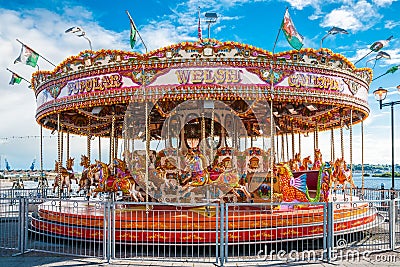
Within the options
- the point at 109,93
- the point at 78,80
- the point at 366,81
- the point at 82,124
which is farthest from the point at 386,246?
the point at 82,124

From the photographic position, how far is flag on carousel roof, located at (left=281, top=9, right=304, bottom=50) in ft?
29.7

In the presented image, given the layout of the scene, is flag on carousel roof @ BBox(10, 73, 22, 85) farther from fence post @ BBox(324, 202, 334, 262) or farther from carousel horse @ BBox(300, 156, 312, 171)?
fence post @ BBox(324, 202, 334, 262)

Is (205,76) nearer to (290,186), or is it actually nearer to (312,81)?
(312,81)

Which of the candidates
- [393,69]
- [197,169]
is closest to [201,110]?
[197,169]

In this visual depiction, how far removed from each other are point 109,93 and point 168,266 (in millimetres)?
4611

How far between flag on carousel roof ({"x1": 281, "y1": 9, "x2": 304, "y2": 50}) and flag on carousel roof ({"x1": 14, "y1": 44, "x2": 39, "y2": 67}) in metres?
7.11

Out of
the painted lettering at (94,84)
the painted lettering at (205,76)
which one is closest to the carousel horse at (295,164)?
the painted lettering at (205,76)

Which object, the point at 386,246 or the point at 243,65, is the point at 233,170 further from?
the point at 386,246

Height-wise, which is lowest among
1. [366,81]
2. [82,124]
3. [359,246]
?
[359,246]

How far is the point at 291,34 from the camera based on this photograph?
907cm

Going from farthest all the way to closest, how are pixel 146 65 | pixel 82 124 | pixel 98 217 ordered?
pixel 82 124, pixel 146 65, pixel 98 217

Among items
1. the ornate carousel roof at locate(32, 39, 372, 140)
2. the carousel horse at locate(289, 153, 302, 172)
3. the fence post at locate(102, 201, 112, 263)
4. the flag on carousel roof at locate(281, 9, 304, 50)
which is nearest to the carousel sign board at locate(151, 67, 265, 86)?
the ornate carousel roof at locate(32, 39, 372, 140)

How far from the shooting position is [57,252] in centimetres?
748

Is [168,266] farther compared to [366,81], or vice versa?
[366,81]
